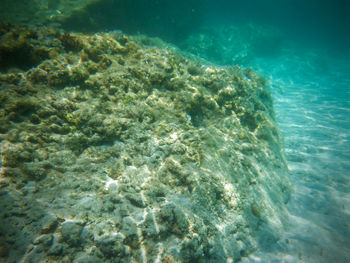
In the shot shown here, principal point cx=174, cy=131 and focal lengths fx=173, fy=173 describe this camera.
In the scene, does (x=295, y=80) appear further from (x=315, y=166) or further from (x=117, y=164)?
(x=117, y=164)

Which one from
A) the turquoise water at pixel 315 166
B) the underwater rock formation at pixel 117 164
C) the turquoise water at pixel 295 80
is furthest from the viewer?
the turquoise water at pixel 295 80

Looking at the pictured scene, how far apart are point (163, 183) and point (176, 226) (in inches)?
32.8

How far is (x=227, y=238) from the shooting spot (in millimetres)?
3818

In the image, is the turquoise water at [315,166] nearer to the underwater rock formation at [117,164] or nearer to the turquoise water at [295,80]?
the turquoise water at [295,80]

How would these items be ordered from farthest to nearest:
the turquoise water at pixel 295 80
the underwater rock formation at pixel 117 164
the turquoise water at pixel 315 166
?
the turquoise water at pixel 295 80
the turquoise water at pixel 315 166
the underwater rock formation at pixel 117 164

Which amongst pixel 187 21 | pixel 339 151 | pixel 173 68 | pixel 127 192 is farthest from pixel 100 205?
pixel 187 21

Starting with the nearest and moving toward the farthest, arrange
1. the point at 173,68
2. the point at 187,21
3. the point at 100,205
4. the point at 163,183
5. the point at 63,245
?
the point at 63,245 → the point at 100,205 → the point at 163,183 → the point at 173,68 → the point at 187,21

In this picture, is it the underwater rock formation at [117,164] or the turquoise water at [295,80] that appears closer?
the underwater rock formation at [117,164]

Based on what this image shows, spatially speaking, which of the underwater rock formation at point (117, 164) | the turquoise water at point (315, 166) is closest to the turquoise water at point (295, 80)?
the turquoise water at point (315, 166)

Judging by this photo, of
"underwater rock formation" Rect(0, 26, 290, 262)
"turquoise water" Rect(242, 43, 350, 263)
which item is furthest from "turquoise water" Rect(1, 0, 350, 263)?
"underwater rock formation" Rect(0, 26, 290, 262)

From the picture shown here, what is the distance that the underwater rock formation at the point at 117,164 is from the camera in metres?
2.59

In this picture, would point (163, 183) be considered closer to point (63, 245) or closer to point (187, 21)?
point (63, 245)

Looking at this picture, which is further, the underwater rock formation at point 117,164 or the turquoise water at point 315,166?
the turquoise water at point 315,166

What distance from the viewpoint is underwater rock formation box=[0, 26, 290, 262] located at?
2591mm
